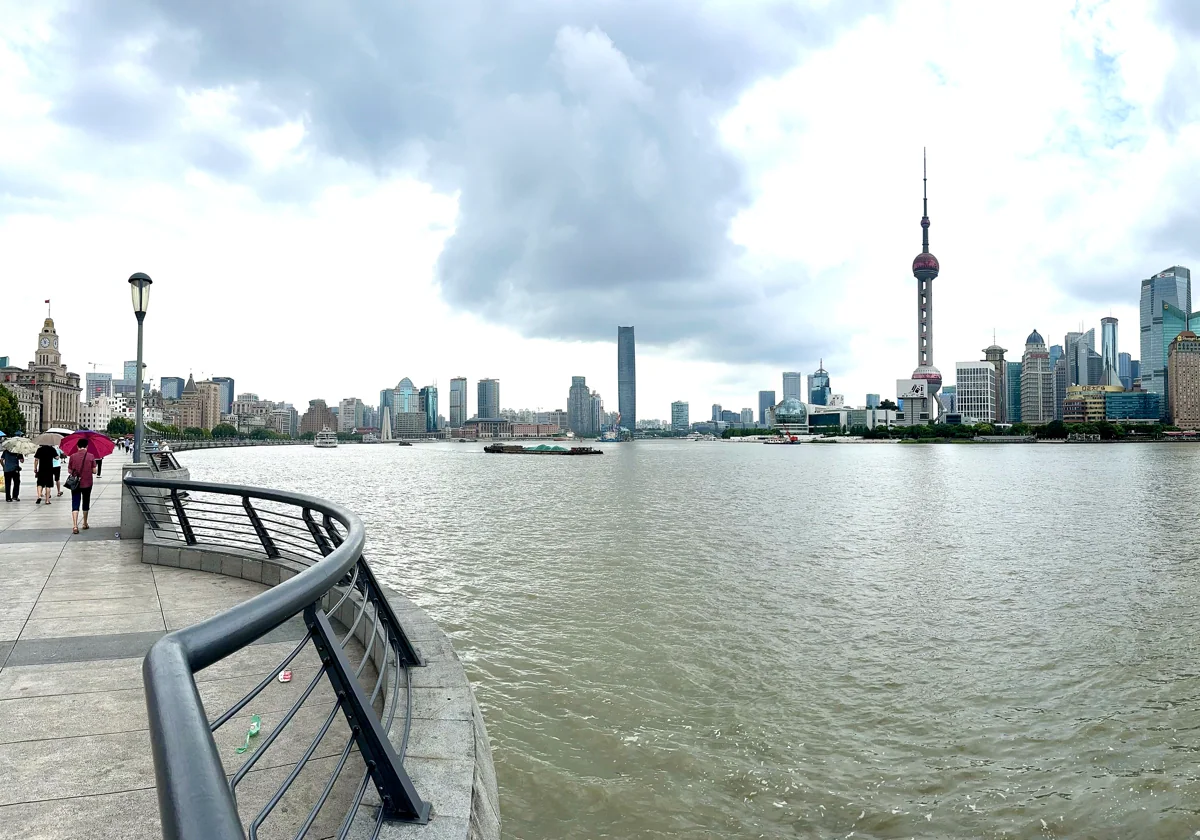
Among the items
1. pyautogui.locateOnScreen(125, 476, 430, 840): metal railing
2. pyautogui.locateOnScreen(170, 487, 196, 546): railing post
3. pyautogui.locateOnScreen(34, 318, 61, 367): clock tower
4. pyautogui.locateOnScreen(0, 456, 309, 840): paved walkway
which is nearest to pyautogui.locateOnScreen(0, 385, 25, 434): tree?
pyautogui.locateOnScreen(170, 487, 196, 546): railing post

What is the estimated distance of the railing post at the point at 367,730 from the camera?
3.42 m

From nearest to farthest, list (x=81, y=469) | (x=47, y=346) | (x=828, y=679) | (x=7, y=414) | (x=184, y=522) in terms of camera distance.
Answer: (x=828, y=679) < (x=184, y=522) < (x=81, y=469) < (x=7, y=414) < (x=47, y=346)

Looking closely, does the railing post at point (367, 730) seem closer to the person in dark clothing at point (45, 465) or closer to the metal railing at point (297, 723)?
the metal railing at point (297, 723)

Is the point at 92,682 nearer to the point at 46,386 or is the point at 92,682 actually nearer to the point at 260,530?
the point at 260,530

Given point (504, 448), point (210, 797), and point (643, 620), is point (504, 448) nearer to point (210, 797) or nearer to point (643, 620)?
point (643, 620)

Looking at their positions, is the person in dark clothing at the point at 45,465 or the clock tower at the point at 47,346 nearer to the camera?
the person in dark clothing at the point at 45,465

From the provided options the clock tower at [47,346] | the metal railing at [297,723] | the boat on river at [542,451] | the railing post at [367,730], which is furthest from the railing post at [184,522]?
the clock tower at [47,346]

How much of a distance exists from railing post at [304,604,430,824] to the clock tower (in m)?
229

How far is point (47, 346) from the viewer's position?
186 meters

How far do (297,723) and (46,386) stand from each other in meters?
214

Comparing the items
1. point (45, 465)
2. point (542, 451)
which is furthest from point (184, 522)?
point (542, 451)

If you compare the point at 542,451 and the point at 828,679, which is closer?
the point at 828,679

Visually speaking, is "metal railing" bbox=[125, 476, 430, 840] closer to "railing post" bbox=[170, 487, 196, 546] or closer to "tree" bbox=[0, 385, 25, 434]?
"railing post" bbox=[170, 487, 196, 546]

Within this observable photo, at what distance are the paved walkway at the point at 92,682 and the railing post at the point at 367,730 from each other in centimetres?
127
